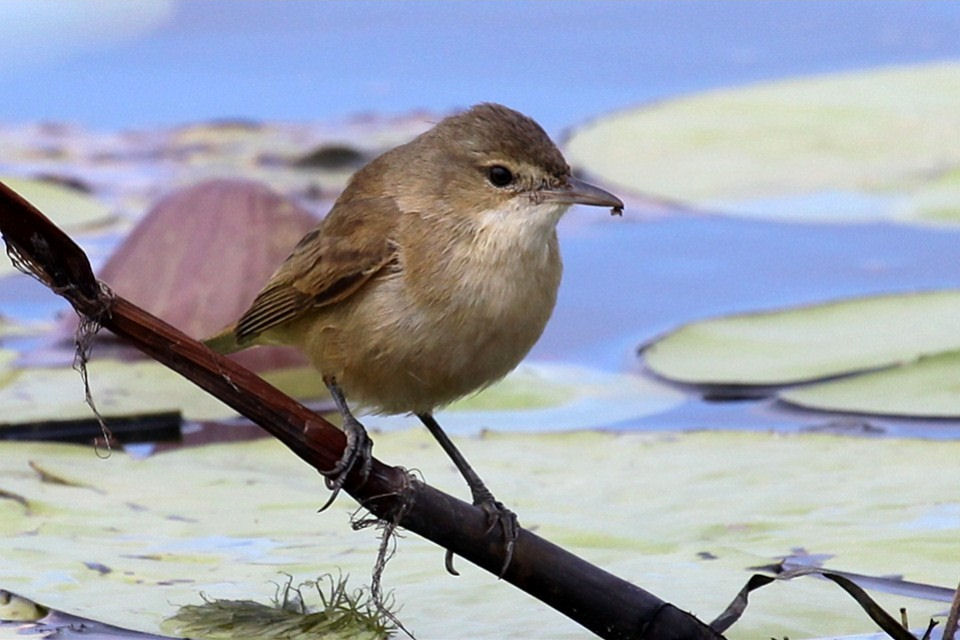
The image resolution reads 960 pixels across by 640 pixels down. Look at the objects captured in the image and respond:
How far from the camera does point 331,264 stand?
398 centimetres

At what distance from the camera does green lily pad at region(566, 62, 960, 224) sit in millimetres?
7895

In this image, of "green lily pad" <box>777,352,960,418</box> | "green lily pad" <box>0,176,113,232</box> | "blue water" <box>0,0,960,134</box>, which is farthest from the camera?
"blue water" <box>0,0,960,134</box>

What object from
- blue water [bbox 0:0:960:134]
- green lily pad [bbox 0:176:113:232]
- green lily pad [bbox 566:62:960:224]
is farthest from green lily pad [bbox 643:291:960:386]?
blue water [bbox 0:0:960:134]

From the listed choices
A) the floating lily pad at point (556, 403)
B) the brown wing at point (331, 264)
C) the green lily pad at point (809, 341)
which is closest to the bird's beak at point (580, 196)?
the brown wing at point (331, 264)

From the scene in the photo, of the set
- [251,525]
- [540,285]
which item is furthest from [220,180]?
[540,285]

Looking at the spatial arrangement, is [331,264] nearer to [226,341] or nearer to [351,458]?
[226,341]

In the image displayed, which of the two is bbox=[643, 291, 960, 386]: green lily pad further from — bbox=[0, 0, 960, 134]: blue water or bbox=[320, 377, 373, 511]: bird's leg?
bbox=[0, 0, 960, 134]: blue water

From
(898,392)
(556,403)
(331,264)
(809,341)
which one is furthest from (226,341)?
(809,341)

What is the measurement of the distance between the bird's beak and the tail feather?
0.93 m

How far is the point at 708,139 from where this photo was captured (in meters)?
8.70

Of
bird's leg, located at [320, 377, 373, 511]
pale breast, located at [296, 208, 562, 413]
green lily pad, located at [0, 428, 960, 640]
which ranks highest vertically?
pale breast, located at [296, 208, 562, 413]

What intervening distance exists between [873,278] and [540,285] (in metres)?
3.53

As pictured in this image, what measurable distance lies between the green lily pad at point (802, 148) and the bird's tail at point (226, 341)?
148 inches

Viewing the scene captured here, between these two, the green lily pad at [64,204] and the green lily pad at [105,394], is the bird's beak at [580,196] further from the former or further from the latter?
the green lily pad at [64,204]
